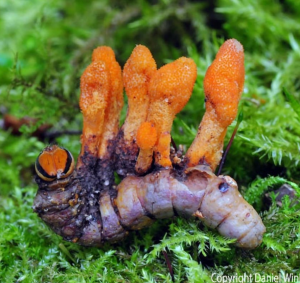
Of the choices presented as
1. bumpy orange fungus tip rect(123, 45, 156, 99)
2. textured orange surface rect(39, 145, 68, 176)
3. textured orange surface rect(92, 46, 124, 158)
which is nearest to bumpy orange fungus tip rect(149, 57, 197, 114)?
bumpy orange fungus tip rect(123, 45, 156, 99)

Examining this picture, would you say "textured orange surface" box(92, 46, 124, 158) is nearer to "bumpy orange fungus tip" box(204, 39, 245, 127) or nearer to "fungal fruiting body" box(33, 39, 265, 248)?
"fungal fruiting body" box(33, 39, 265, 248)

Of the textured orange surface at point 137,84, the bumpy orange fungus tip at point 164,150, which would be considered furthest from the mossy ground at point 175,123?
the textured orange surface at point 137,84

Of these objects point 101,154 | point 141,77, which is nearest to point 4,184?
point 101,154

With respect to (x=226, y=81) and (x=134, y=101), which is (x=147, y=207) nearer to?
(x=134, y=101)

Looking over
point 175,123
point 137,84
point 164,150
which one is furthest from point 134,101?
point 175,123

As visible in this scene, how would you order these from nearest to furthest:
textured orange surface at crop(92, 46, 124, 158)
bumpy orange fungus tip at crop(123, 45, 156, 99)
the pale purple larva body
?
the pale purple larva body, bumpy orange fungus tip at crop(123, 45, 156, 99), textured orange surface at crop(92, 46, 124, 158)

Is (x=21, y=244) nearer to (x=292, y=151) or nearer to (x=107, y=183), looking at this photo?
(x=107, y=183)
